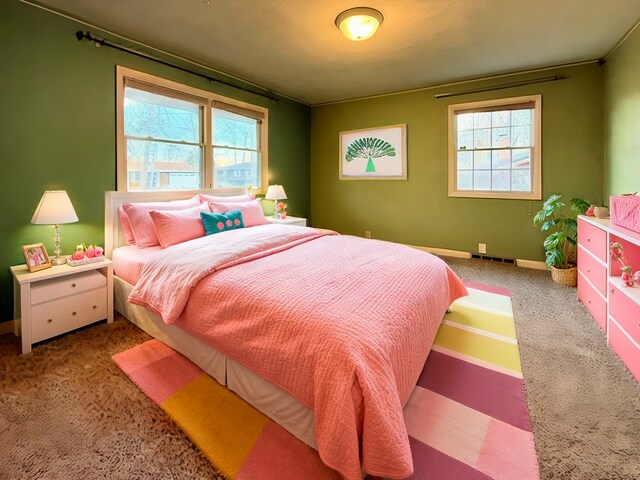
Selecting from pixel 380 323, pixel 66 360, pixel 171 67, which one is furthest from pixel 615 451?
pixel 171 67

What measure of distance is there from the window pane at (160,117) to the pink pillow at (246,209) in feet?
3.08

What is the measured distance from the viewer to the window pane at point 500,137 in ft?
13.5

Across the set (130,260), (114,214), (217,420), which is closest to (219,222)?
(130,260)

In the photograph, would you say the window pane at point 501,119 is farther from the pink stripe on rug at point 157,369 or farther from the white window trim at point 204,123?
the pink stripe on rug at point 157,369

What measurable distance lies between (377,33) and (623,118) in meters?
2.52

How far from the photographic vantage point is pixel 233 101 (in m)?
4.04

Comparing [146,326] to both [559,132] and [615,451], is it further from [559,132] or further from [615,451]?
[559,132]

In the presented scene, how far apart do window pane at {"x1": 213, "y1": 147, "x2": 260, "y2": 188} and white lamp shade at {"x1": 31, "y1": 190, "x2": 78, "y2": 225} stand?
5.67ft

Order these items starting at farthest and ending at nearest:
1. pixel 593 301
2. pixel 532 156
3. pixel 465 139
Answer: pixel 465 139
pixel 532 156
pixel 593 301

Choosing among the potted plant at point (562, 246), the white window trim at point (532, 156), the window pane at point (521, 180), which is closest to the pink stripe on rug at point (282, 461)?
the potted plant at point (562, 246)

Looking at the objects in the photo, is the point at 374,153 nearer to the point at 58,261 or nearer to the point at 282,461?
the point at 58,261

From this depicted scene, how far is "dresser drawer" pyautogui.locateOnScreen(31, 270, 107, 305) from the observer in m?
2.20

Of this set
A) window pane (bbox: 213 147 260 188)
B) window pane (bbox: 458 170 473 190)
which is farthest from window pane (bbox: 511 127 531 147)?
window pane (bbox: 213 147 260 188)

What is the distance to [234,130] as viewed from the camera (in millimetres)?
4180
